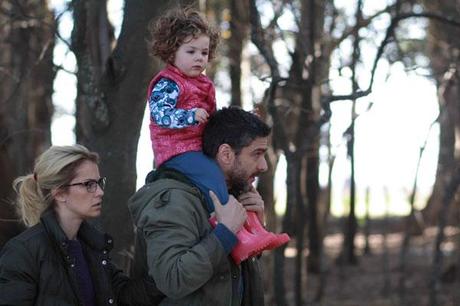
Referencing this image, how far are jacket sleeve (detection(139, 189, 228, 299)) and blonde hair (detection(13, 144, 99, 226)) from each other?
1.48 ft

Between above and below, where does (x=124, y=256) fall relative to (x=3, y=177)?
below

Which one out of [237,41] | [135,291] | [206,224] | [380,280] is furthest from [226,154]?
[380,280]

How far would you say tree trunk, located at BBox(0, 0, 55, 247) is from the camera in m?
6.79

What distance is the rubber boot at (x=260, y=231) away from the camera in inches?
156

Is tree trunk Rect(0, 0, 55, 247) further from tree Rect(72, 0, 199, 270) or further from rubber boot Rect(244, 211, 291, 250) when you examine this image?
rubber boot Rect(244, 211, 291, 250)

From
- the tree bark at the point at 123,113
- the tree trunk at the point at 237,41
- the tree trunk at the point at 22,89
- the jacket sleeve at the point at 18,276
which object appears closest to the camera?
the jacket sleeve at the point at 18,276

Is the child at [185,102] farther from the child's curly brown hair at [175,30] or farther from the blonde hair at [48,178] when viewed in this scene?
the blonde hair at [48,178]

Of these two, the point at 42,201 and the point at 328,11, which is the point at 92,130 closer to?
the point at 42,201

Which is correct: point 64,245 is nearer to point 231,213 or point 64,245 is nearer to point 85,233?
point 85,233

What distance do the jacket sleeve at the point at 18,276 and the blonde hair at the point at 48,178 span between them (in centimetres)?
24

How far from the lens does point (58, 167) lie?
4.06 metres

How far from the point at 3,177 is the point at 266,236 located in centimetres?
334

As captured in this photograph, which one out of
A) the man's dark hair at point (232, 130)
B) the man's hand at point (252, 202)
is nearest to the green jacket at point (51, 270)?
the man's hand at point (252, 202)

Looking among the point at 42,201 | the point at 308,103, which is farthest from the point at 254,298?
the point at 308,103
